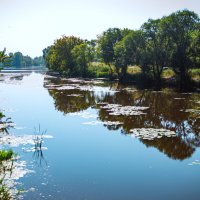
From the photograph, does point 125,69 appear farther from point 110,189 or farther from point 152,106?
point 110,189

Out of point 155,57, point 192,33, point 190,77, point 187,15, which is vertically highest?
point 187,15

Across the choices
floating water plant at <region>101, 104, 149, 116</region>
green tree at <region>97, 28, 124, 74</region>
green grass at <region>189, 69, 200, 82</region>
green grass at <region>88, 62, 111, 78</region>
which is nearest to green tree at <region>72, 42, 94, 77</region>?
green grass at <region>88, 62, 111, 78</region>

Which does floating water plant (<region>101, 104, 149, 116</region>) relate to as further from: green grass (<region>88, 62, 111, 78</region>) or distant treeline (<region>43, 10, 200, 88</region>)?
green grass (<region>88, 62, 111, 78</region>)

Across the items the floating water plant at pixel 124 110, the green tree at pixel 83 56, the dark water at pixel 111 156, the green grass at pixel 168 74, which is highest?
the green tree at pixel 83 56

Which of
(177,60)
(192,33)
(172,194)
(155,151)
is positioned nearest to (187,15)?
(192,33)

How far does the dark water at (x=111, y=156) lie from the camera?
12641mm

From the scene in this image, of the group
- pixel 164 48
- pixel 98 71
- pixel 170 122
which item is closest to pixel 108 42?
pixel 98 71

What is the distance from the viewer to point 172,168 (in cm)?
1535

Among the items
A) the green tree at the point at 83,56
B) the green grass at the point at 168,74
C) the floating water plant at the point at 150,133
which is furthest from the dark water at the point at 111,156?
the green tree at the point at 83,56

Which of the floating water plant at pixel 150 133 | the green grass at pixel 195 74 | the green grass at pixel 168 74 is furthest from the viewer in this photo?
the green grass at pixel 168 74

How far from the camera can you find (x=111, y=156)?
17.3m

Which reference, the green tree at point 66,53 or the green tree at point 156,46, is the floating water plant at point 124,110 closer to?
the green tree at point 156,46

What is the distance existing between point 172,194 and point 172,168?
3.17 m

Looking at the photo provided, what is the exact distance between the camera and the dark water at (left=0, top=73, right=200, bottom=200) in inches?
498
